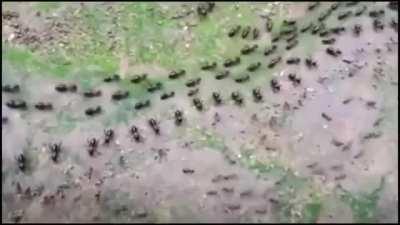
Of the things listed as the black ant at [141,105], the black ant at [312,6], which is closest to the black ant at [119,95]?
the black ant at [141,105]

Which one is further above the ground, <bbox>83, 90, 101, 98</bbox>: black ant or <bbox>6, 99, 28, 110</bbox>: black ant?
<bbox>83, 90, 101, 98</bbox>: black ant

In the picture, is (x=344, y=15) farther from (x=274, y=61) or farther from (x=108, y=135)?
(x=108, y=135)

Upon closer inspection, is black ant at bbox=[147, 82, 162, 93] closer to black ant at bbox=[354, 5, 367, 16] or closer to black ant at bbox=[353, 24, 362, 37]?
black ant at bbox=[353, 24, 362, 37]

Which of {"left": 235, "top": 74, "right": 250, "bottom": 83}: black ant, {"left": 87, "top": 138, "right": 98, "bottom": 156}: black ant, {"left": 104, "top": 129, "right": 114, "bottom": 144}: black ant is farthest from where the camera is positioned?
{"left": 235, "top": 74, "right": 250, "bottom": 83}: black ant

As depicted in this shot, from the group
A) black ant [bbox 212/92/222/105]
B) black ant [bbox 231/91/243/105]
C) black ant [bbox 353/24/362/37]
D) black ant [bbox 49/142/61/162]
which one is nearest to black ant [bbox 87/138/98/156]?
black ant [bbox 49/142/61/162]

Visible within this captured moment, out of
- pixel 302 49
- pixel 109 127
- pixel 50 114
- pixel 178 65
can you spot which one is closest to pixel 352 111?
pixel 302 49
